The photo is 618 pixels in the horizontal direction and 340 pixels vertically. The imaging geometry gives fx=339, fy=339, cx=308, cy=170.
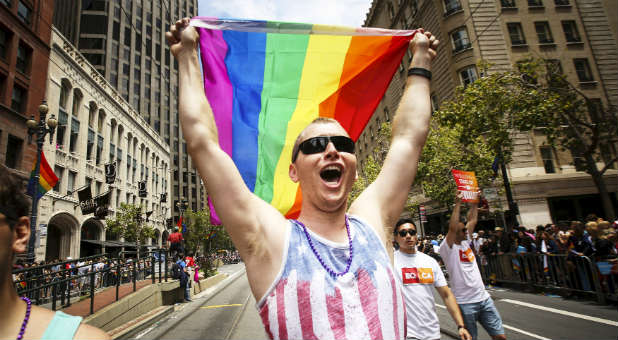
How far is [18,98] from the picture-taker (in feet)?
73.2

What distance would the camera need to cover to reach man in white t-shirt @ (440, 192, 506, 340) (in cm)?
459

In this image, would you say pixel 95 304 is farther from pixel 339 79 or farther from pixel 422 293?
pixel 339 79

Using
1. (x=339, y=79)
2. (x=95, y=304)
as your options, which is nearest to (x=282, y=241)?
(x=339, y=79)

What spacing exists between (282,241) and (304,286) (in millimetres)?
213

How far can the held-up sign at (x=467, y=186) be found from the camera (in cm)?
607

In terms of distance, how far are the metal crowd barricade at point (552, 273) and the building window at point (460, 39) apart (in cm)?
1755

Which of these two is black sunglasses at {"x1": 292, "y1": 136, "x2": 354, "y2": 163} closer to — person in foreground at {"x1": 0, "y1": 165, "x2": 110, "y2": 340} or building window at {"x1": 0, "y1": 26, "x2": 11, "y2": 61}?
person in foreground at {"x1": 0, "y1": 165, "x2": 110, "y2": 340}

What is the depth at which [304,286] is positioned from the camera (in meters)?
1.41

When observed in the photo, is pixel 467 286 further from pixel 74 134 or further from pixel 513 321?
pixel 74 134

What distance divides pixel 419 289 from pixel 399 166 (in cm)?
275

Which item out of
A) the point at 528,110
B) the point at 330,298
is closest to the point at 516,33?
the point at 528,110

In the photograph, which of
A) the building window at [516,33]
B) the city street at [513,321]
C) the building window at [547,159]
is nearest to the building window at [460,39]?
the building window at [516,33]

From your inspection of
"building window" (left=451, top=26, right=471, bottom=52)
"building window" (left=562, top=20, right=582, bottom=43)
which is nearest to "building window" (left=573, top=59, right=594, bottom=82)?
"building window" (left=562, top=20, right=582, bottom=43)

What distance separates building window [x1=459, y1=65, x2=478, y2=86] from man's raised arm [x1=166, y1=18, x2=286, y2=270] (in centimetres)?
2610
